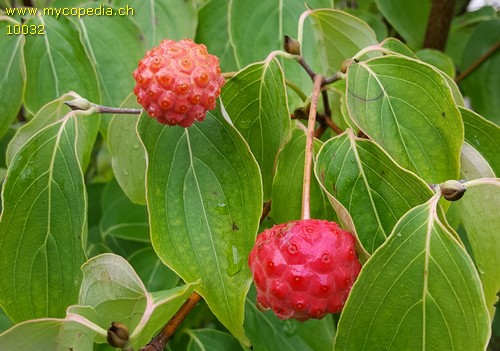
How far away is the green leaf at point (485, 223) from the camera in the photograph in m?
0.78

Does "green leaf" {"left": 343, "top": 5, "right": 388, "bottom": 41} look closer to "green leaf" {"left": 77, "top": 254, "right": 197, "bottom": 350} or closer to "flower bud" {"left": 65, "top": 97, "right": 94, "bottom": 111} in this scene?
"flower bud" {"left": 65, "top": 97, "right": 94, "bottom": 111}

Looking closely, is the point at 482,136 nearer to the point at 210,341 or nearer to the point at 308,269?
the point at 308,269

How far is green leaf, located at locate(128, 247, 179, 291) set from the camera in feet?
4.26

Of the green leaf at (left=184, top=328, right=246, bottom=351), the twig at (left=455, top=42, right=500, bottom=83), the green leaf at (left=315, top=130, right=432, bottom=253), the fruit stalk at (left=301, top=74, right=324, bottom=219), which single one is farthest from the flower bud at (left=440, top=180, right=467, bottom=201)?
the twig at (left=455, top=42, right=500, bottom=83)

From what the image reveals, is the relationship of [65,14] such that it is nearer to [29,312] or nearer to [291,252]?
[29,312]

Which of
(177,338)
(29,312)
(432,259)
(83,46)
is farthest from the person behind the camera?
(177,338)

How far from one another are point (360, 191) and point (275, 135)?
0.48ft

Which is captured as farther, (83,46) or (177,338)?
(177,338)

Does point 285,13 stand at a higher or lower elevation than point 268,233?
higher

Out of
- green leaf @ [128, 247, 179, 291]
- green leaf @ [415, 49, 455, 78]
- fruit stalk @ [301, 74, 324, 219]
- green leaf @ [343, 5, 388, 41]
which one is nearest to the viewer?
fruit stalk @ [301, 74, 324, 219]

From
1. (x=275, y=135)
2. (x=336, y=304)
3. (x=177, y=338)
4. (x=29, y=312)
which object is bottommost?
(x=177, y=338)

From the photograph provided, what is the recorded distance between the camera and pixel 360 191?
82 centimetres

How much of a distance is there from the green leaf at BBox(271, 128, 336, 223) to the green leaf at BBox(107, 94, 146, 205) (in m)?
0.25

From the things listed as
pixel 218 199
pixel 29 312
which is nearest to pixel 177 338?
pixel 29 312
